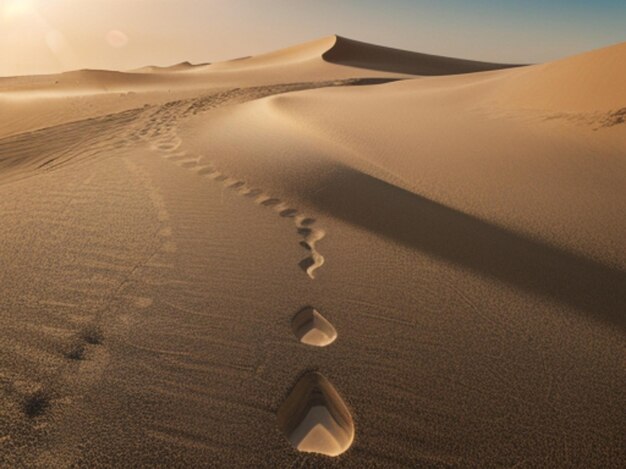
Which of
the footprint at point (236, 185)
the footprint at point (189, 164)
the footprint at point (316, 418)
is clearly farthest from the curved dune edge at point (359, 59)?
the footprint at point (316, 418)

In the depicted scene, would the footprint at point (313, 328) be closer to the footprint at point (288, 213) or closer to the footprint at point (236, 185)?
the footprint at point (288, 213)

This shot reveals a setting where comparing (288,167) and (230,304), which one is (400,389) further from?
(288,167)

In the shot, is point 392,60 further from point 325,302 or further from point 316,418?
point 316,418

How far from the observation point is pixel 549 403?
1419 mm

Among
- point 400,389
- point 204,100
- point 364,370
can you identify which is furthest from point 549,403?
point 204,100

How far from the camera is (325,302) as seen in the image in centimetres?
194

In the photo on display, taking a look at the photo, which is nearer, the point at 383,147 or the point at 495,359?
the point at 495,359

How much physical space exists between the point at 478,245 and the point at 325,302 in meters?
1.09

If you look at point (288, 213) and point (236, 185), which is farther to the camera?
point (236, 185)

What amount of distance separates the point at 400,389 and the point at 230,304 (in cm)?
84

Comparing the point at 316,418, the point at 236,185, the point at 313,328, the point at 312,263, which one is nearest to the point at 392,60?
the point at 236,185

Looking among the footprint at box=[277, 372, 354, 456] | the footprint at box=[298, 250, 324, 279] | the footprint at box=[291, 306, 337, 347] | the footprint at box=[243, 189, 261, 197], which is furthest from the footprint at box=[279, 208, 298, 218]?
the footprint at box=[277, 372, 354, 456]

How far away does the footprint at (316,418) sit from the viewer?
1.30 metres

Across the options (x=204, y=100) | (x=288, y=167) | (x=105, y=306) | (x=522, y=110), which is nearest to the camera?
(x=105, y=306)
